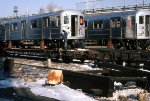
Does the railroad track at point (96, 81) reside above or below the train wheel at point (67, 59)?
above

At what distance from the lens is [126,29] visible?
103 feet

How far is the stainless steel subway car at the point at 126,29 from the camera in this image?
31234mm

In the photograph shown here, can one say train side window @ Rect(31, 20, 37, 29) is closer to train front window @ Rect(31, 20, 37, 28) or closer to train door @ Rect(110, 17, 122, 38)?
train front window @ Rect(31, 20, 37, 28)

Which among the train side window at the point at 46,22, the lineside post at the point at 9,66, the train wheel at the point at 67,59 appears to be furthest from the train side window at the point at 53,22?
the lineside post at the point at 9,66

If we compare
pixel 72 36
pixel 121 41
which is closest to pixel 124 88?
pixel 72 36

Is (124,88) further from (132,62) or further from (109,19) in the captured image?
(109,19)

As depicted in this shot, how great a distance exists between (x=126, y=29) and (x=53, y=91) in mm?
22010

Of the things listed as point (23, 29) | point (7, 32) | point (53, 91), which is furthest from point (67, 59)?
point (7, 32)

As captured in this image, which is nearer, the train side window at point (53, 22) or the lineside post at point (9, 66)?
the lineside post at point (9, 66)

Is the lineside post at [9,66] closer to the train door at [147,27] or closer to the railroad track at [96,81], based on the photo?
the railroad track at [96,81]

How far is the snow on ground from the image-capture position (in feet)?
30.6

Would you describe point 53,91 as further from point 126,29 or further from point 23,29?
point 23,29

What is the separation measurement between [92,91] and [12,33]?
2564 cm

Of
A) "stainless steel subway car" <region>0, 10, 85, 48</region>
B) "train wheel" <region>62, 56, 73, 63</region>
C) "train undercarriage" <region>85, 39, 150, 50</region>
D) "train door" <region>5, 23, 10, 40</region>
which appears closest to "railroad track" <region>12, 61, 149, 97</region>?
"train wheel" <region>62, 56, 73, 63</region>
